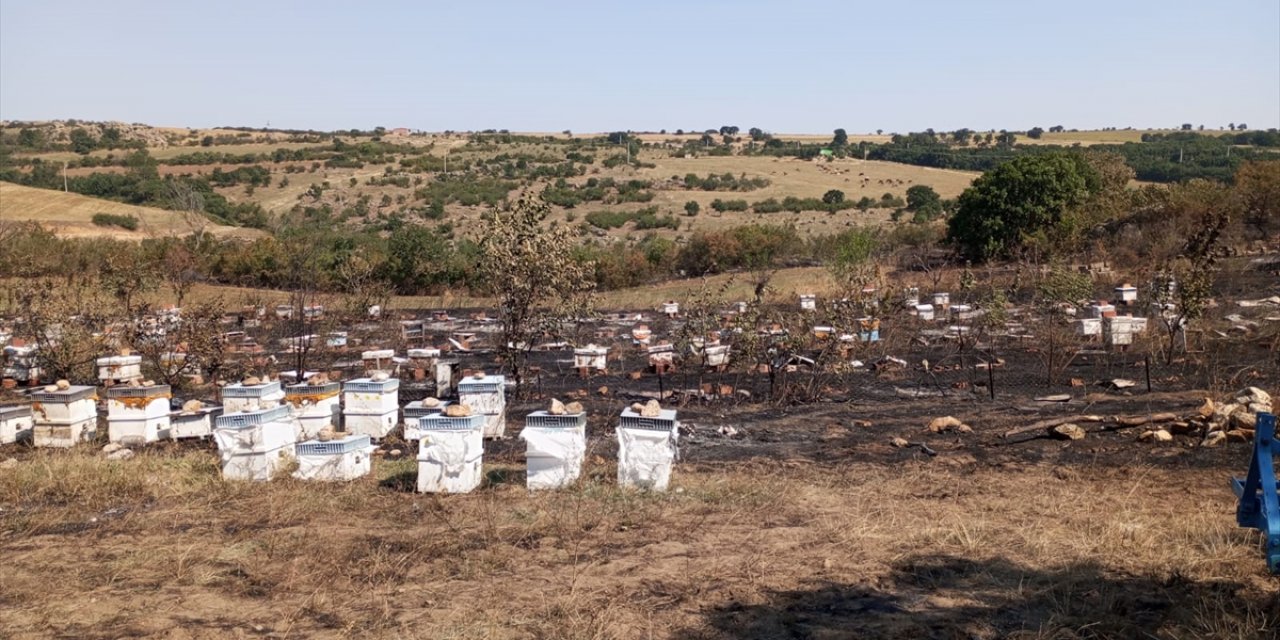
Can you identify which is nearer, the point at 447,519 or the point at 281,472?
the point at 447,519

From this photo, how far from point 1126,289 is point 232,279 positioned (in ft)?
89.8

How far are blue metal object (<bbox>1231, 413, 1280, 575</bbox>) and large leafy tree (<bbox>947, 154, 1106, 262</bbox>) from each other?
1068 inches

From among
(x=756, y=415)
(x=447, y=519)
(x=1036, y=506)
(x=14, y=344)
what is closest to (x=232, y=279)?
(x=14, y=344)

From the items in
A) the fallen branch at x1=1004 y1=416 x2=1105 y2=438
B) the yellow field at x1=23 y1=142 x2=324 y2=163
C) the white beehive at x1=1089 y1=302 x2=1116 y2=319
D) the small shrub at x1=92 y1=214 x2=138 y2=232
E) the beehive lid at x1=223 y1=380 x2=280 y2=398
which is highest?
the yellow field at x1=23 y1=142 x2=324 y2=163

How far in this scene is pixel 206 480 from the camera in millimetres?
8555

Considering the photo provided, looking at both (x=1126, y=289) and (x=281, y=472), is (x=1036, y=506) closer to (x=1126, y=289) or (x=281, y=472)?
(x=281, y=472)

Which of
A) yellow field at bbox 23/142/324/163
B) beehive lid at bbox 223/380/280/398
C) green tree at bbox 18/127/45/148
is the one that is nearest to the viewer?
beehive lid at bbox 223/380/280/398

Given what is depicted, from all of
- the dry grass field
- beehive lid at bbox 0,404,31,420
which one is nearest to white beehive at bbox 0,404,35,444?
beehive lid at bbox 0,404,31,420

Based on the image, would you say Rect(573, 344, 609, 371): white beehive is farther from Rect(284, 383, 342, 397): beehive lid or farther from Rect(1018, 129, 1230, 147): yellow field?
Rect(1018, 129, 1230, 147): yellow field

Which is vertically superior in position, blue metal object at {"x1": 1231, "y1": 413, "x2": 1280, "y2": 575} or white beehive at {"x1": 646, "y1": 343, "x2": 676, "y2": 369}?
blue metal object at {"x1": 1231, "y1": 413, "x2": 1280, "y2": 575}

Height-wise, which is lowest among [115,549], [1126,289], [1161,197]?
[115,549]

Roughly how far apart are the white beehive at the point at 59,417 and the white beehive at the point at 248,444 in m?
3.15

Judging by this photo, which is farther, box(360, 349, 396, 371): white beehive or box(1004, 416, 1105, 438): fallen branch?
box(360, 349, 396, 371): white beehive

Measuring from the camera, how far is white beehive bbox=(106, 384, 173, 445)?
1033cm
